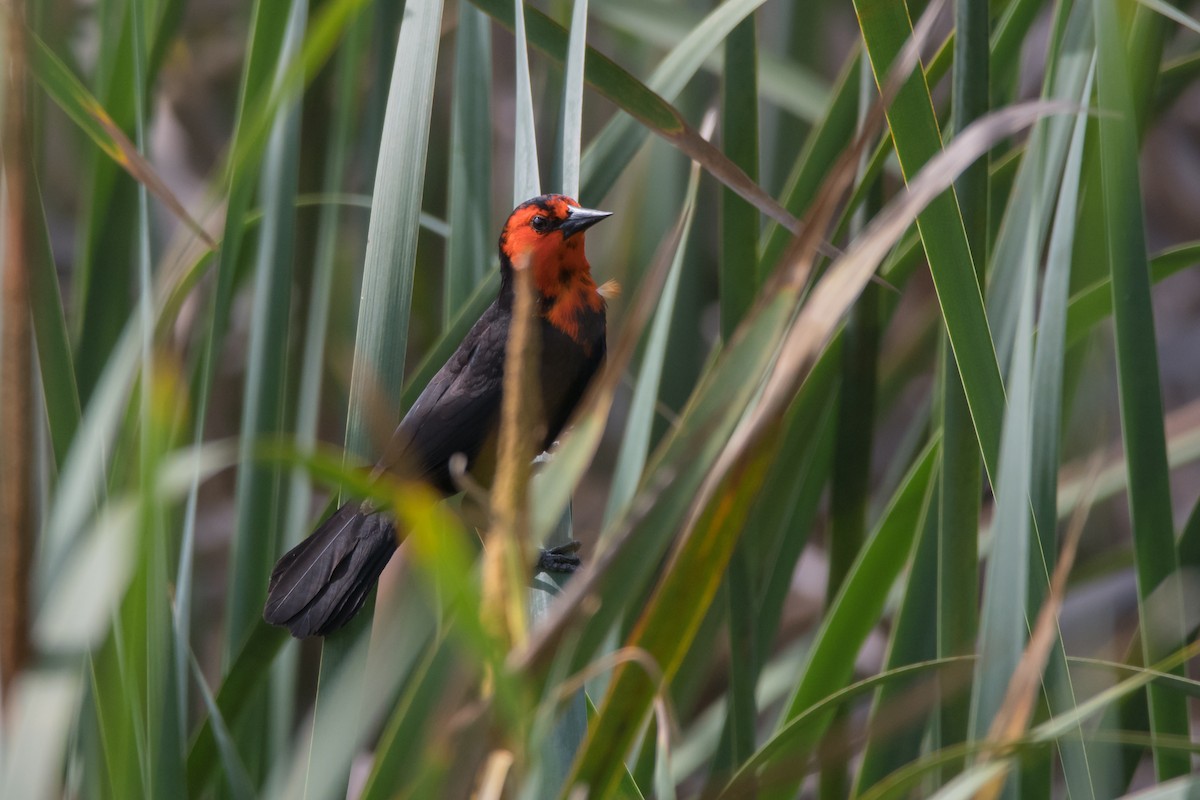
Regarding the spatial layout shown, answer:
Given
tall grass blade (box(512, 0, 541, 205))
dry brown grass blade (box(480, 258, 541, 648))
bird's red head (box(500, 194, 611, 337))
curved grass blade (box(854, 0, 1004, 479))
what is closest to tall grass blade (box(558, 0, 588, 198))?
tall grass blade (box(512, 0, 541, 205))

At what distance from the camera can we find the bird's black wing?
1703 millimetres

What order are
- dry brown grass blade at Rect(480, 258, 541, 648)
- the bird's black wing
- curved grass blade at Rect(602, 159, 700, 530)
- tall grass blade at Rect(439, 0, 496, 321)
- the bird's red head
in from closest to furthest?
dry brown grass blade at Rect(480, 258, 541, 648) < curved grass blade at Rect(602, 159, 700, 530) < tall grass blade at Rect(439, 0, 496, 321) < the bird's black wing < the bird's red head

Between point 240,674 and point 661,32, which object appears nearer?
point 240,674

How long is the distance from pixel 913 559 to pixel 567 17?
3.75 ft

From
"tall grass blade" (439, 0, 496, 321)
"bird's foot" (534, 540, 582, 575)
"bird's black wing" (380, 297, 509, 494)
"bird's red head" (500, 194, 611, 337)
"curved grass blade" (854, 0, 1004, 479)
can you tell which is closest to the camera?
"curved grass blade" (854, 0, 1004, 479)

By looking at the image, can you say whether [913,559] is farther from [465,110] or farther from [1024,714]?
[465,110]

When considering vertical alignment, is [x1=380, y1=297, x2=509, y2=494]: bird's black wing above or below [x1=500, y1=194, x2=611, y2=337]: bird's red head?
below

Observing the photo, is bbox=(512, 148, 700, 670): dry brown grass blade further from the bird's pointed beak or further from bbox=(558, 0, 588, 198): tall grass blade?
the bird's pointed beak

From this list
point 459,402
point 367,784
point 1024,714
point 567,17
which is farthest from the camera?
point 567,17

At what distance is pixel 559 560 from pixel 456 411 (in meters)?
0.29

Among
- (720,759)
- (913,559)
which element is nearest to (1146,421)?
(913,559)

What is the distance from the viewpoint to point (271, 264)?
1268 mm

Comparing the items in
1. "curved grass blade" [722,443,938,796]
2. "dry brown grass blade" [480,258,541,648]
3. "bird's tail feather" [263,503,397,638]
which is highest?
"dry brown grass blade" [480,258,541,648]

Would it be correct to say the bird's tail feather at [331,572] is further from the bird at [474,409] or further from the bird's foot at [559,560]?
the bird's foot at [559,560]
